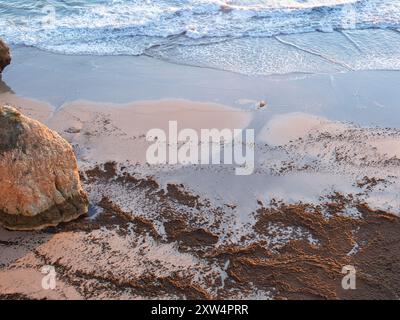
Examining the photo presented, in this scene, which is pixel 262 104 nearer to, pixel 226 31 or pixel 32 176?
pixel 226 31

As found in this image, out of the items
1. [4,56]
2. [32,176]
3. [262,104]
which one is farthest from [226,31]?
[32,176]

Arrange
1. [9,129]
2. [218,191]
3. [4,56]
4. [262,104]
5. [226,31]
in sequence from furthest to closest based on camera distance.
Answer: [226,31]
[4,56]
[262,104]
[218,191]
[9,129]

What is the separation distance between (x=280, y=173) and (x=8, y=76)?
5.14m

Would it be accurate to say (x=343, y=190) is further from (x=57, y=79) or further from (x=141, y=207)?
(x=57, y=79)

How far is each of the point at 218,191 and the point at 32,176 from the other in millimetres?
2142

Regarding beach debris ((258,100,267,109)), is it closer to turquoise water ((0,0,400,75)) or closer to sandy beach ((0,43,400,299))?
sandy beach ((0,43,400,299))

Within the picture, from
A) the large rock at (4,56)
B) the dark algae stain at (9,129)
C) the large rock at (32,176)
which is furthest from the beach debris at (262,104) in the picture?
the large rock at (4,56)

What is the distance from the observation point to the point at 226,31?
10.0m

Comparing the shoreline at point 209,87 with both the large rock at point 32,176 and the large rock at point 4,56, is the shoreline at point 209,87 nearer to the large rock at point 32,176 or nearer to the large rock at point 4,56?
the large rock at point 4,56

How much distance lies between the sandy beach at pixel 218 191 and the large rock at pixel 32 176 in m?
0.19

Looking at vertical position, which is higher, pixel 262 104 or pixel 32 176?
pixel 262 104

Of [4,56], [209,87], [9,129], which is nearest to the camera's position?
[9,129]

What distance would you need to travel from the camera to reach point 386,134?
6703 mm

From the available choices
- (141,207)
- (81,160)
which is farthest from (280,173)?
(81,160)
